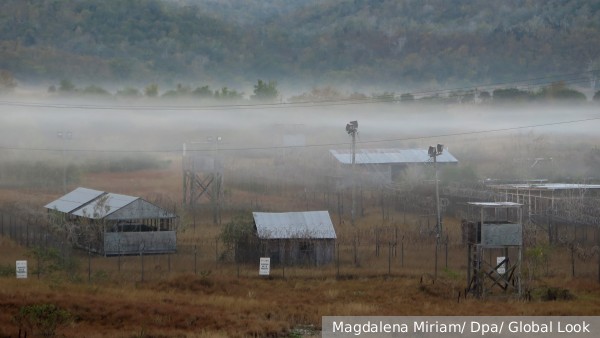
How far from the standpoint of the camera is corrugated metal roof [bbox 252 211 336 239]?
3725 cm

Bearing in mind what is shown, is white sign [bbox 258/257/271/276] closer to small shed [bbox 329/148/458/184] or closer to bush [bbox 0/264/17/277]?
bush [bbox 0/264/17/277]

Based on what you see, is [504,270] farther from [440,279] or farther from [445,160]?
[445,160]

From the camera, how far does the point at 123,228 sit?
130ft

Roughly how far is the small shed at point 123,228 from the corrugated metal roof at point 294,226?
3.81m

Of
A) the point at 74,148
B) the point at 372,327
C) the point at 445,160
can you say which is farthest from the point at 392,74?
the point at 372,327

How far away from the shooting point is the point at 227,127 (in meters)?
101

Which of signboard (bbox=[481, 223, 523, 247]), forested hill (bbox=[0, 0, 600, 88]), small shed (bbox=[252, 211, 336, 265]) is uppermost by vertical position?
forested hill (bbox=[0, 0, 600, 88])

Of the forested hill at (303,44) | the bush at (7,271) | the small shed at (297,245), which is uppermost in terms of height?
the forested hill at (303,44)

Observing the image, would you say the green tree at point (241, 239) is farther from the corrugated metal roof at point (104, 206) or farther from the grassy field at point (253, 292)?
the corrugated metal roof at point (104, 206)

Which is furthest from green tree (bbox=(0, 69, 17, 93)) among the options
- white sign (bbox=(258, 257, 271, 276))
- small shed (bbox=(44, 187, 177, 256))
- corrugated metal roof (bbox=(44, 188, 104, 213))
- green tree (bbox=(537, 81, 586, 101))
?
white sign (bbox=(258, 257, 271, 276))

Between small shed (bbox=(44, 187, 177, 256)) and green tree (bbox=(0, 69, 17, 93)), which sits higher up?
green tree (bbox=(0, 69, 17, 93))

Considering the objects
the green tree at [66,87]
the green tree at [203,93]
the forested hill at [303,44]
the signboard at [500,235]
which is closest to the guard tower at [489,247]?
the signboard at [500,235]

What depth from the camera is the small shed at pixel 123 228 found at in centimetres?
3878

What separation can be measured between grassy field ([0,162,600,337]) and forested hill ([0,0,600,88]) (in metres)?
87.2
